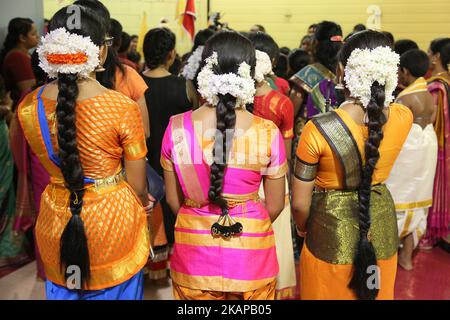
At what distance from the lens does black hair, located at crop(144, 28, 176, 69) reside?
104 inches

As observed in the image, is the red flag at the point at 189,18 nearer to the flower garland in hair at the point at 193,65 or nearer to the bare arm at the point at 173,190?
the flower garland in hair at the point at 193,65

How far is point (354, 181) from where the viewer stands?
1.66 m

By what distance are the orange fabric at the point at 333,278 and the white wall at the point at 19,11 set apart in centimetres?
282

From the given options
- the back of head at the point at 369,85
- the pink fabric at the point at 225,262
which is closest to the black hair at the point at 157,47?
the back of head at the point at 369,85

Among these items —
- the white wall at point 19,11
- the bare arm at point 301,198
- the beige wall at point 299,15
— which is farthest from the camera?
the beige wall at point 299,15

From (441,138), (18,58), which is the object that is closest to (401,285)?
(441,138)

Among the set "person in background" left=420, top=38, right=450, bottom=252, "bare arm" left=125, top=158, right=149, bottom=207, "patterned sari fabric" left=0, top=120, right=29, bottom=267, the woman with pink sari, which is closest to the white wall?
"patterned sari fabric" left=0, top=120, right=29, bottom=267

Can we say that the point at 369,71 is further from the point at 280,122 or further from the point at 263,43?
the point at 263,43

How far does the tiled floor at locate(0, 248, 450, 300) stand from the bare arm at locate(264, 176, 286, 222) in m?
1.23

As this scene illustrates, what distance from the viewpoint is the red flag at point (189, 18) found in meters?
5.63

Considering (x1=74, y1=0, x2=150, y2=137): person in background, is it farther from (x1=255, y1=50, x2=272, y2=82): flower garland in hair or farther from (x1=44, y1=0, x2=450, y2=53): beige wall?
(x1=44, y1=0, x2=450, y2=53): beige wall

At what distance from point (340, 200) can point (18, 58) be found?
260 centimetres

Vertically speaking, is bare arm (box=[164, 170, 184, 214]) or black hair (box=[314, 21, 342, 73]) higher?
black hair (box=[314, 21, 342, 73])
